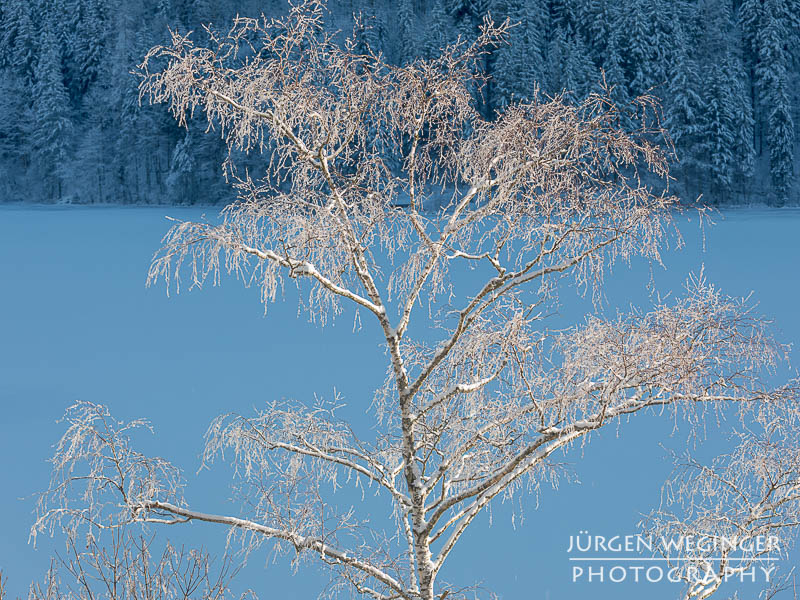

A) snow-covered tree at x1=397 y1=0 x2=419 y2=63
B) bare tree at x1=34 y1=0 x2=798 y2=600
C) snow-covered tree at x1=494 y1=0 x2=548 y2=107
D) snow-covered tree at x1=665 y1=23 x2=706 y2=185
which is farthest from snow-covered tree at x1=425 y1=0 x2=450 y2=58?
bare tree at x1=34 y1=0 x2=798 y2=600

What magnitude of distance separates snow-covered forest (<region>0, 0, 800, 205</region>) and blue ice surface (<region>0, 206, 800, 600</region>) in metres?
3.08

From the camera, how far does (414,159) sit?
643cm

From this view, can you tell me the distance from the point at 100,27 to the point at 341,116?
62335 mm

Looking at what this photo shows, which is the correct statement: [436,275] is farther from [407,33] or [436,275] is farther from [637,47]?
[637,47]

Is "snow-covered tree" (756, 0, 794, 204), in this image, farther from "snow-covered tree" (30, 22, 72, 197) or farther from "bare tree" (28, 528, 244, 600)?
"bare tree" (28, 528, 244, 600)

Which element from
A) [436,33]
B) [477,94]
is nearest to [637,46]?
[477,94]

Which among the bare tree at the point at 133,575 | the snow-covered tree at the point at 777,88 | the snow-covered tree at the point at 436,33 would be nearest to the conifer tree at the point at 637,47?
the snow-covered tree at the point at 777,88

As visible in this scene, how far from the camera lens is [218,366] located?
4603 centimetres

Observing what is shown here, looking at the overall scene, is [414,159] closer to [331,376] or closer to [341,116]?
[341,116]

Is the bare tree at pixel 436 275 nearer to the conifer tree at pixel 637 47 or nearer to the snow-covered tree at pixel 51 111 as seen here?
the conifer tree at pixel 637 47

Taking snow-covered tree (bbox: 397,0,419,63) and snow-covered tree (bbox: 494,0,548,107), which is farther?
snow-covered tree (bbox: 397,0,419,63)

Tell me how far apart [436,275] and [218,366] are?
41266mm

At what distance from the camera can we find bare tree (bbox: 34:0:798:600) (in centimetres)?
567

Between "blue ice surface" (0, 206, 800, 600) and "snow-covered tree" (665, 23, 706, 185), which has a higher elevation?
"snow-covered tree" (665, 23, 706, 185)
